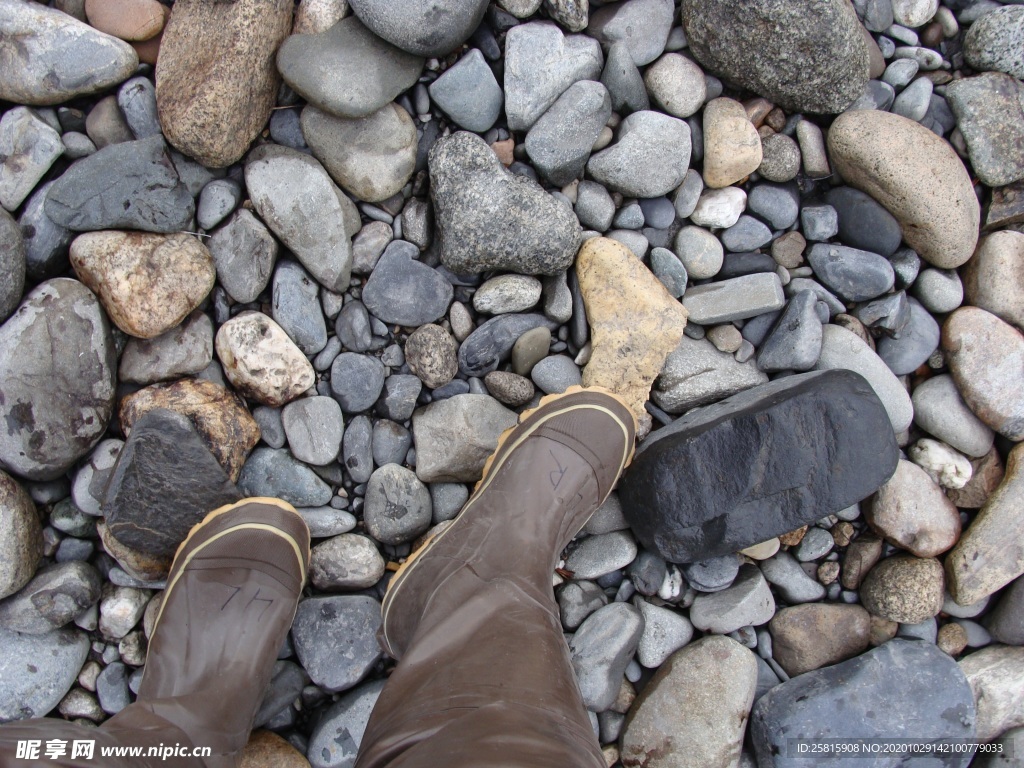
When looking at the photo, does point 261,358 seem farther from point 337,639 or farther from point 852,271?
point 852,271

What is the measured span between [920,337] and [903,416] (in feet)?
1.01

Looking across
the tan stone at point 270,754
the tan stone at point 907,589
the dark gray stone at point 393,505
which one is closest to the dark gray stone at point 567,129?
the dark gray stone at point 393,505

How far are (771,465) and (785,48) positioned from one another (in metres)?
1.36

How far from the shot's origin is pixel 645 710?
7.61 feet

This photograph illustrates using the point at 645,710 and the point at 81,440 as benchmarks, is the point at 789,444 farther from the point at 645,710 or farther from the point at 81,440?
the point at 81,440

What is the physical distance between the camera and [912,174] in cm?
234

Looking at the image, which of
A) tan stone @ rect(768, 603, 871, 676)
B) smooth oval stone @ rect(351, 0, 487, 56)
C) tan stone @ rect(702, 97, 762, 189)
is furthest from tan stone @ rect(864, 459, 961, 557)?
smooth oval stone @ rect(351, 0, 487, 56)

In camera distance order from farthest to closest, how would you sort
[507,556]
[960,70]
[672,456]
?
[960,70] → [672,456] → [507,556]

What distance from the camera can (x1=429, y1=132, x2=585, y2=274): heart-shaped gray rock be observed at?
2.19 metres

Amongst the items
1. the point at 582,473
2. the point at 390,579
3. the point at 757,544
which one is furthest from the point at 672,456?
the point at 390,579

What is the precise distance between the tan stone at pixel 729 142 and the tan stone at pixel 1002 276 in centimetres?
93

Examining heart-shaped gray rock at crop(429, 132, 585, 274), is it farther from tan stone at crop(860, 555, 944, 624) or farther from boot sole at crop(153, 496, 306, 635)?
tan stone at crop(860, 555, 944, 624)

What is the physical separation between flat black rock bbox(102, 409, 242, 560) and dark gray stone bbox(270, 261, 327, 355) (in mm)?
429

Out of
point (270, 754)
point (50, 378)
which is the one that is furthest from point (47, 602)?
point (270, 754)
